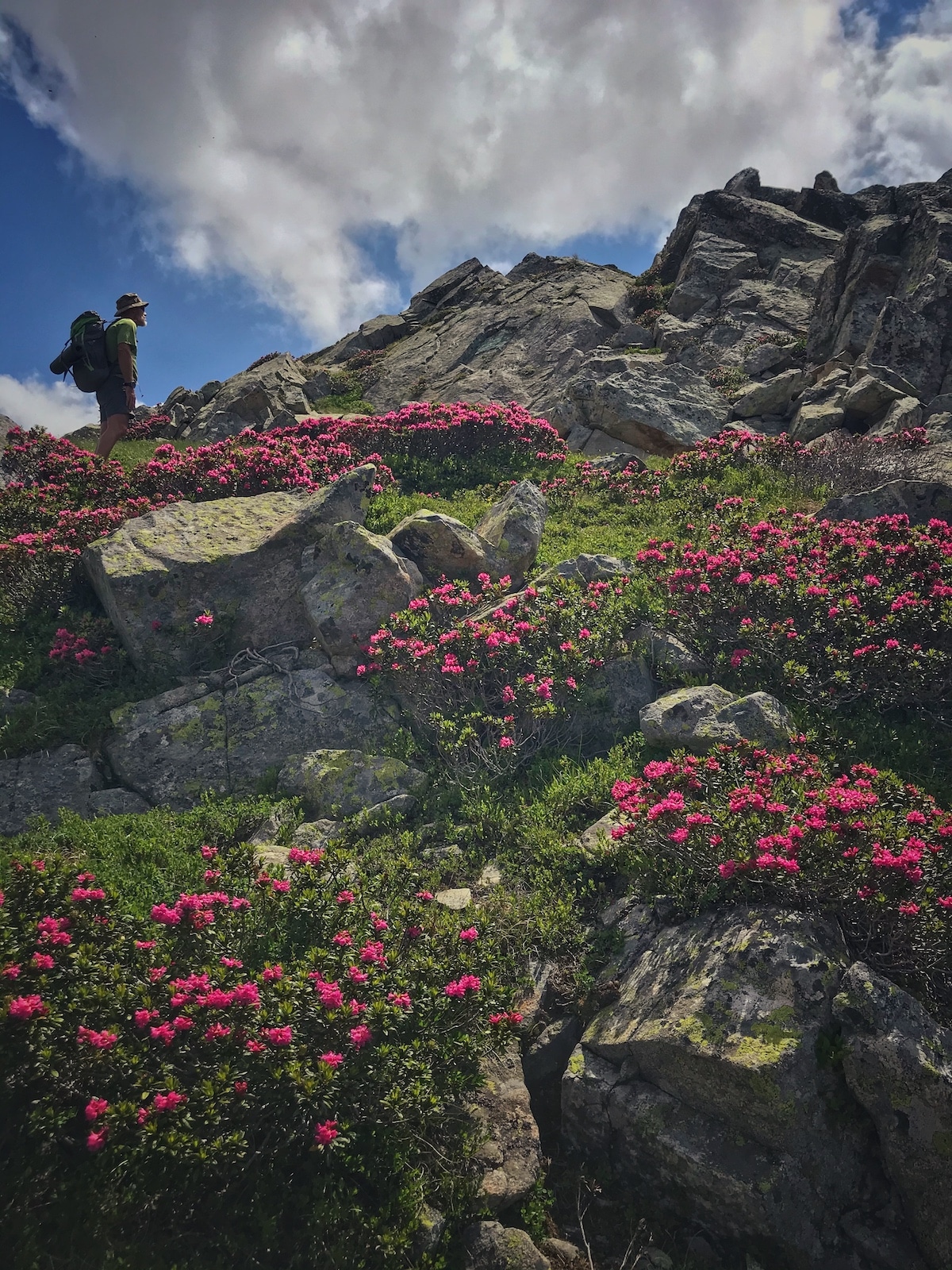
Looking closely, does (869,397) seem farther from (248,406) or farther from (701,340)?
(248,406)

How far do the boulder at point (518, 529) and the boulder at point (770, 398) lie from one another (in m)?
11.8

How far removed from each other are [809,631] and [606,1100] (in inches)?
240

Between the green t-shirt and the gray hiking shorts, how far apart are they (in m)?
0.48

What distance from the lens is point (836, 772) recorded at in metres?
7.12

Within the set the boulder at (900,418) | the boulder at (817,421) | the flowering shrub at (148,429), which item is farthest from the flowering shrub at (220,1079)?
the flowering shrub at (148,429)

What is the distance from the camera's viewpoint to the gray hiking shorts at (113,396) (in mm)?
14102

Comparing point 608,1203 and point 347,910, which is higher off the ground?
point 347,910

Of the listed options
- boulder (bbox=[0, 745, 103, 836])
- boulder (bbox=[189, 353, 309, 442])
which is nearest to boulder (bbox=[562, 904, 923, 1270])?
boulder (bbox=[0, 745, 103, 836])

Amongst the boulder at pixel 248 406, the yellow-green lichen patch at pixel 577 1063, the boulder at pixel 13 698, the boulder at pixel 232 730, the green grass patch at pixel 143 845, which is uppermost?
the boulder at pixel 248 406

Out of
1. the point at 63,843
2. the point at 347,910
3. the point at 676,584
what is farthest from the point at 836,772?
the point at 63,843

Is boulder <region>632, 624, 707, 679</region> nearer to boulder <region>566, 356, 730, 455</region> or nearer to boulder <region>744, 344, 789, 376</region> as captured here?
boulder <region>566, 356, 730, 455</region>

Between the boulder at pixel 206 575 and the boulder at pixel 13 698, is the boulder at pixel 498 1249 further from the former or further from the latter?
the boulder at pixel 13 698

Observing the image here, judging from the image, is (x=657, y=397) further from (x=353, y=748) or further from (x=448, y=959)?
(x=448, y=959)

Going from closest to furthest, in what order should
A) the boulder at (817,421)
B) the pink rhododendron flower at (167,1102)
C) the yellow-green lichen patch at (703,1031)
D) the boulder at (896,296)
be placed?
the pink rhododendron flower at (167,1102)
the yellow-green lichen patch at (703,1031)
the boulder at (817,421)
the boulder at (896,296)
